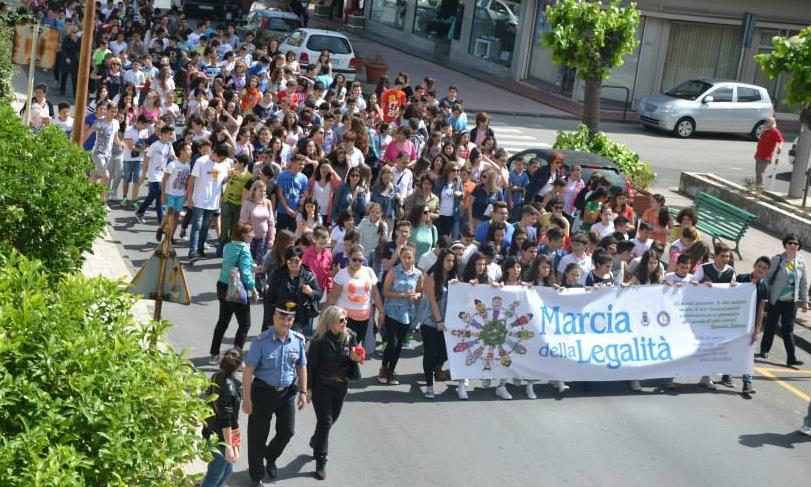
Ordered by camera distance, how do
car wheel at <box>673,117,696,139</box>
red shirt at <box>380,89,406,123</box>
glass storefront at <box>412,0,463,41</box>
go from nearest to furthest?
red shirt at <box>380,89,406,123</box> → car wheel at <box>673,117,696,139</box> → glass storefront at <box>412,0,463,41</box>

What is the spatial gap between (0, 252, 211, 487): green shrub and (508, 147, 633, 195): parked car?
1325 cm

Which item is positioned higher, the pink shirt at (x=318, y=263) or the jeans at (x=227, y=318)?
the pink shirt at (x=318, y=263)

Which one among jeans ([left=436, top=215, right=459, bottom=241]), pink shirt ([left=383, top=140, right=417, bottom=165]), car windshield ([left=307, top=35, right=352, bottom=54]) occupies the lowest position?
jeans ([left=436, top=215, right=459, bottom=241])

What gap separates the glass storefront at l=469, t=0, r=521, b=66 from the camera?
4225cm

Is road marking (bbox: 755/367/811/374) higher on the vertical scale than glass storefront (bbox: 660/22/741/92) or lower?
lower

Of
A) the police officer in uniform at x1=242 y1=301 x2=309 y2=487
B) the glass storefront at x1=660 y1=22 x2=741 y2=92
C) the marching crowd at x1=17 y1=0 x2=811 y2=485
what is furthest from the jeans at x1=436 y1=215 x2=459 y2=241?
the glass storefront at x1=660 y1=22 x2=741 y2=92

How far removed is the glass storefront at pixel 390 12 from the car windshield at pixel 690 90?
16.9 m

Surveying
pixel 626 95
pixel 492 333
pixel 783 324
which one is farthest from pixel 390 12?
pixel 492 333

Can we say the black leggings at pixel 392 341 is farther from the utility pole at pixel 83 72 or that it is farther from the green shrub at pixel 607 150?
the green shrub at pixel 607 150

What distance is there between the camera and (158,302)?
40.2ft

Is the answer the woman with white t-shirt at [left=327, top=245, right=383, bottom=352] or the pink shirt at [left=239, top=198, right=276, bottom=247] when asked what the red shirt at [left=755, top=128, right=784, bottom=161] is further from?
the woman with white t-shirt at [left=327, top=245, right=383, bottom=352]

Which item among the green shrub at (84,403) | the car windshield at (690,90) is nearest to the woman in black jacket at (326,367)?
the green shrub at (84,403)

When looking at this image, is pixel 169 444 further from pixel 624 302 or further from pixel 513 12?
pixel 513 12

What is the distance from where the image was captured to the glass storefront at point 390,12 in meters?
49.5
